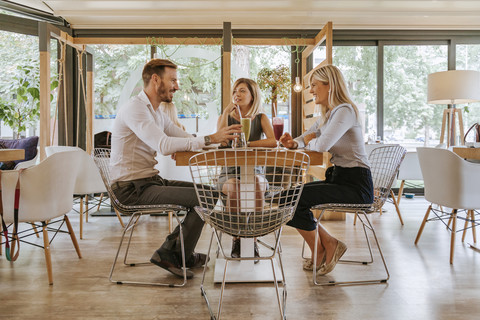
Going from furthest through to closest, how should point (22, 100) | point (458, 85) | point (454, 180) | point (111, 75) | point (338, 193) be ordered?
point (111, 75) < point (22, 100) < point (458, 85) < point (454, 180) < point (338, 193)

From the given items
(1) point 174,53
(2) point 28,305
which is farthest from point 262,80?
(2) point 28,305

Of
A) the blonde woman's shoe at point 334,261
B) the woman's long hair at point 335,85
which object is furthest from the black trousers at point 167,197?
the woman's long hair at point 335,85

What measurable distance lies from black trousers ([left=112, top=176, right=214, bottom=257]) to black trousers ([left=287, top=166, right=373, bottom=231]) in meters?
0.62

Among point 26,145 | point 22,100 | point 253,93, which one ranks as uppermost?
point 22,100

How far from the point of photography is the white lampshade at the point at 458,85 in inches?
195

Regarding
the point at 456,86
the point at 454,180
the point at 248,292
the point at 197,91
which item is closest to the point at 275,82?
the point at 197,91

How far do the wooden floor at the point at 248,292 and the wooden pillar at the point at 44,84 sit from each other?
145 cm

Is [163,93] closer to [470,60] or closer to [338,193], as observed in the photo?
[338,193]

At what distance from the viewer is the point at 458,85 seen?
4.96 meters

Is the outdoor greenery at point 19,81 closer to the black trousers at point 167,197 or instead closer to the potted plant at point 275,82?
the potted plant at point 275,82

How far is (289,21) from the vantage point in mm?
5812

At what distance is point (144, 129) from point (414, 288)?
72.1 inches

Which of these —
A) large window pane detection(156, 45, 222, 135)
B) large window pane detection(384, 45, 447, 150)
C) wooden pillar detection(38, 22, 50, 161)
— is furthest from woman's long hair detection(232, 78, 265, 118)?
large window pane detection(384, 45, 447, 150)

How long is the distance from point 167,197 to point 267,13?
3777 mm
